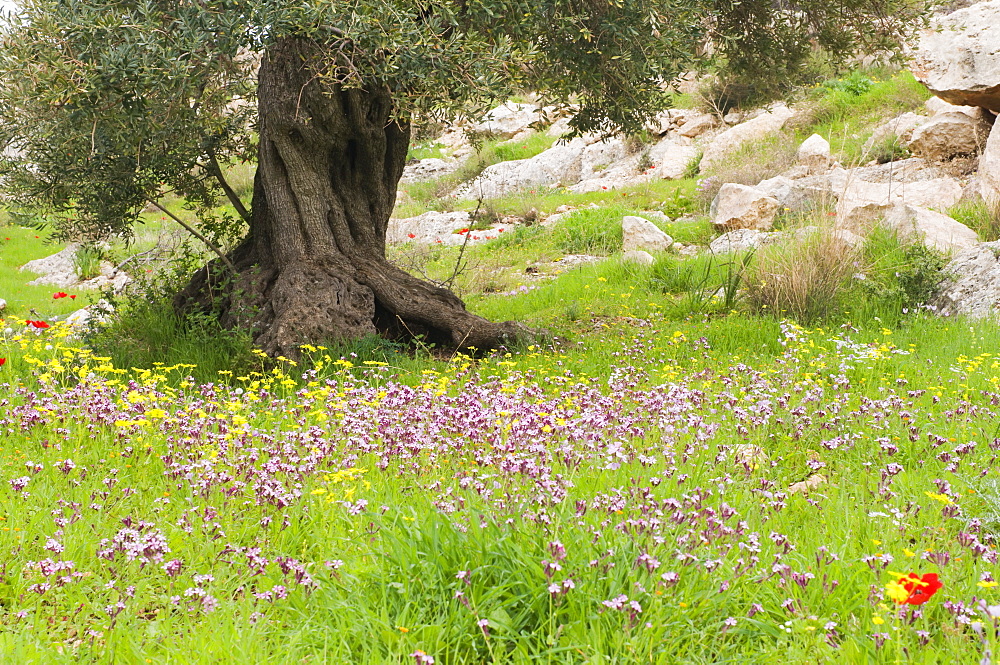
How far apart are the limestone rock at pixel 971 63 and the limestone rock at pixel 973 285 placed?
7.88 meters

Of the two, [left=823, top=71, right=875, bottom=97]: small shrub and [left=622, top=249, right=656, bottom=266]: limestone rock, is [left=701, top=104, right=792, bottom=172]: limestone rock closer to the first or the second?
[left=823, top=71, right=875, bottom=97]: small shrub

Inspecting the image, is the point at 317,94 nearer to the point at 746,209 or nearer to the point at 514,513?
the point at 514,513

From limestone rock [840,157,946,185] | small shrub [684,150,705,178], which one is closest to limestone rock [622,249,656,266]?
limestone rock [840,157,946,185]

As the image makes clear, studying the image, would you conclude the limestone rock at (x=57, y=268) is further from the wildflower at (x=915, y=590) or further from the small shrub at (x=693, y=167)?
the wildflower at (x=915, y=590)

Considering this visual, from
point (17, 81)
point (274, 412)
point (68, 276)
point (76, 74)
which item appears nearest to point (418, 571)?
point (274, 412)

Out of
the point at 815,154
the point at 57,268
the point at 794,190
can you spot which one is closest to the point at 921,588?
the point at 794,190

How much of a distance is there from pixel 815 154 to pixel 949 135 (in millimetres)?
2863

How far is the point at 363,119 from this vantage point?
27.4 ft

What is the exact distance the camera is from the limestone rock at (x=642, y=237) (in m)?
15.3

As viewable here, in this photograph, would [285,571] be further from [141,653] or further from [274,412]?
[274,412]

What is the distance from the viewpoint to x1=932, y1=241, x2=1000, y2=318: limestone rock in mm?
8758

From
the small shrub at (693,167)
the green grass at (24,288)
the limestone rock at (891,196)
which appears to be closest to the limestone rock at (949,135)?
the limestone rock at (891,196)

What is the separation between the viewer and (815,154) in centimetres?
1895

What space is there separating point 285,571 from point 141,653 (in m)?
0.61
